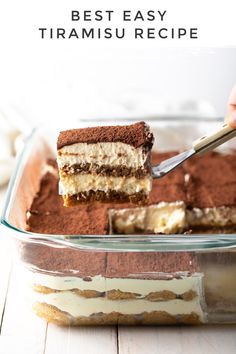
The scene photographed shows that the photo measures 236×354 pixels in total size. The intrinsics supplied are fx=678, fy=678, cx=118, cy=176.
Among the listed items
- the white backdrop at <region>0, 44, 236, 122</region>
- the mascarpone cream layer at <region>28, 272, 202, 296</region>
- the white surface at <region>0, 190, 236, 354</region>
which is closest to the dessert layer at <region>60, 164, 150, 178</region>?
the mascarpone cream layer at <region>28, 272, 202, 296</region>

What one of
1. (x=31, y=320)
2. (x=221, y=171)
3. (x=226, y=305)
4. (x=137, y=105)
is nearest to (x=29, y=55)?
(x=137, y=105)

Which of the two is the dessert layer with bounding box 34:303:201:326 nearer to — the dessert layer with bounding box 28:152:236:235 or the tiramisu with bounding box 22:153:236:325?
the tiramisu with bounding box 22:153:236:325

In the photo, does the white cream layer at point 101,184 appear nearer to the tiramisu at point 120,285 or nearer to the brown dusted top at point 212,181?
the tiramisu at point 120,285

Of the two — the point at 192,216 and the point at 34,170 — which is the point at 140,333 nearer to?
the point at 192,216

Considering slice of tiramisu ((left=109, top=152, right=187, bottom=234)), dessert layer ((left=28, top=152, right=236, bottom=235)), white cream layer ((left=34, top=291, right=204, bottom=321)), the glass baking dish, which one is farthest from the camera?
slice of tiramisu ((left=109, top=152, right=187, bottom=234))

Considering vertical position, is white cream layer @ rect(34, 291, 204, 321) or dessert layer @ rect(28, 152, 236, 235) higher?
dessert layer @ rect(28, 152, 236, 235)

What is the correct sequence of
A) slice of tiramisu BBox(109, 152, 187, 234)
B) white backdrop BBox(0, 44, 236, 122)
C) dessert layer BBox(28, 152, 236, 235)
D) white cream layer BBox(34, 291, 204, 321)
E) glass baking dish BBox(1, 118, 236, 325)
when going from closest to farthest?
glass baking dish BBox(1, 118, 236, 325)
white cream layer BBox(34, 291, 204, 321)
dessert layer BBox(28, 152, 236, 235)
slice of tiramisu BBox(109, 152, 187, 234)
white backdrop BBox(0, 44, 236, 122)
